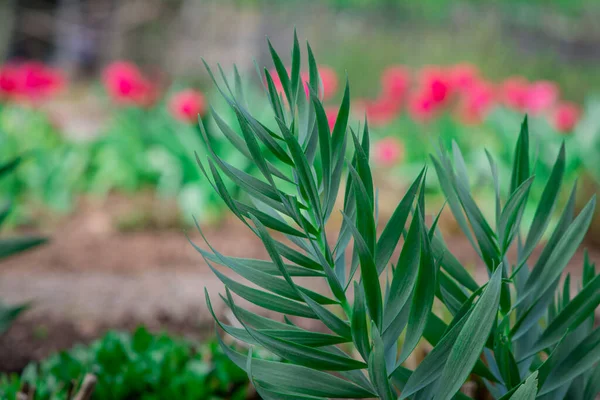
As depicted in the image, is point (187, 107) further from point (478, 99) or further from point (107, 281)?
point (478, 99)

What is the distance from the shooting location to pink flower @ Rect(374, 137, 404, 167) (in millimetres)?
4587

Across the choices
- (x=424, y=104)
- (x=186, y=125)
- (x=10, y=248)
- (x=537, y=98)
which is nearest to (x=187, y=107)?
(x=186, y=125)

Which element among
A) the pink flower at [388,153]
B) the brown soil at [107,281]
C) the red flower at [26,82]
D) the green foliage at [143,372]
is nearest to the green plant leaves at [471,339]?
the green foliage at [143,372]

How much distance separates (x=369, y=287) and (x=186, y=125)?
12.0 ft

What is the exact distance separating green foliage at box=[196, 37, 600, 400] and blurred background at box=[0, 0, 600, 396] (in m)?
0.10

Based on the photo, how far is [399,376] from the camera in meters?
0.70

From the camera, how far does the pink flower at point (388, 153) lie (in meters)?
4.59

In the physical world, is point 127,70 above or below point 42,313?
above

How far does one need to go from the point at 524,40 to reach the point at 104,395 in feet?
33.3

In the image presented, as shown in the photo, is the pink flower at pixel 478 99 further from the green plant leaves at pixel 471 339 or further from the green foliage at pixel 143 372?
the green plant leaves at pixel 471 339

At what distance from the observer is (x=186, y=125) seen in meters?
4.14

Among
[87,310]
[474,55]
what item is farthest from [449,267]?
[474,55]

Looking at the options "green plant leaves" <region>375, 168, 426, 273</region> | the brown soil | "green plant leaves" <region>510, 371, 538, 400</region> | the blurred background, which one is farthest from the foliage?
"green plant leaves" <region>510, 371, 538, 400</region>

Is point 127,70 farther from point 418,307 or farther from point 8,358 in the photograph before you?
point 418,307
